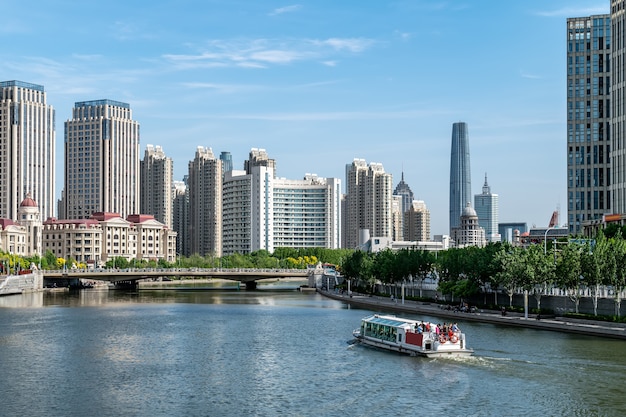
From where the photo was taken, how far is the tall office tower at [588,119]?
165 m

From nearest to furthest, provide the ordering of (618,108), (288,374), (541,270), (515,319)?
1. (288,374)
2. (515,319)
3. (541,270)
4. (618,108)

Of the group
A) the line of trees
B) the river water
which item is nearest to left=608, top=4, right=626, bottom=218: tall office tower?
the line of trees

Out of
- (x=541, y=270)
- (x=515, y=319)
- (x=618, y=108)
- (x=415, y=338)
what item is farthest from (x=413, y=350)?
(x=618, y=108)

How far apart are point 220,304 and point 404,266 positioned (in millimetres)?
32428

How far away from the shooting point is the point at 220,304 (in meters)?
146

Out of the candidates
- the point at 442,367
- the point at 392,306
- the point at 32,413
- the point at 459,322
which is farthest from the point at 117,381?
the point at 392,306

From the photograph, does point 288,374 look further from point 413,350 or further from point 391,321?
point 391,321

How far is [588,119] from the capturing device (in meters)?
166

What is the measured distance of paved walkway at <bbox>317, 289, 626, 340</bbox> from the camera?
7988cm

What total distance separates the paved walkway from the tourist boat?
529 inches

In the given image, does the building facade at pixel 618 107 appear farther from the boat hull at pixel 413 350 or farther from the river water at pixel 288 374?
the boat hull at pixel 413 350

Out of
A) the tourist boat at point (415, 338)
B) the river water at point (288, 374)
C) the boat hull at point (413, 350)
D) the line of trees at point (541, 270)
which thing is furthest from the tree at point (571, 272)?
the boat hull at point (413, 350)

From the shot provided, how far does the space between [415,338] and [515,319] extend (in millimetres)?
22379

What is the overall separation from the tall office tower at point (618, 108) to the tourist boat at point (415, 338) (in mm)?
72611
